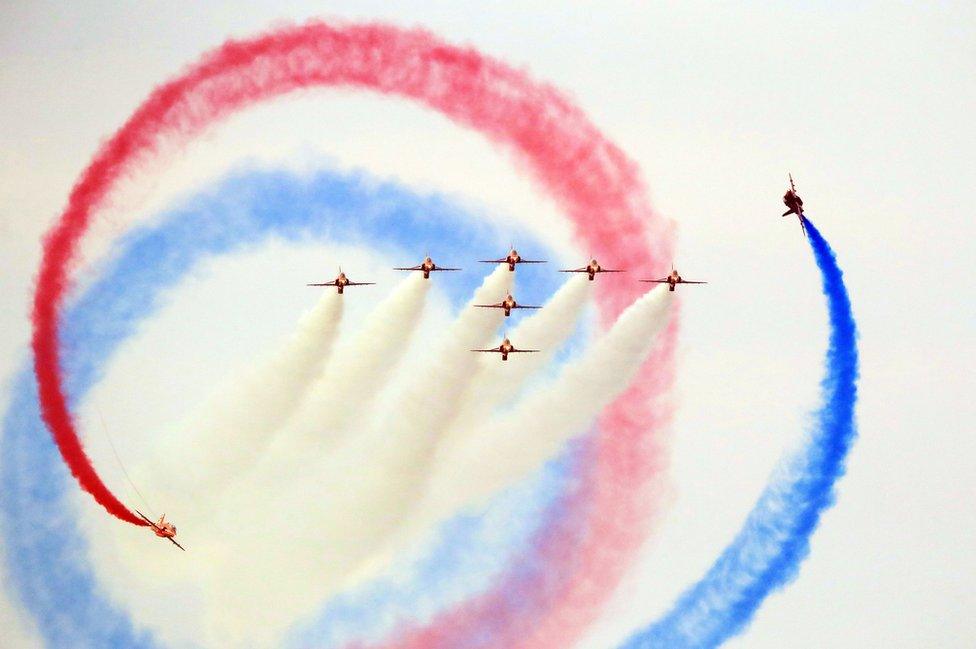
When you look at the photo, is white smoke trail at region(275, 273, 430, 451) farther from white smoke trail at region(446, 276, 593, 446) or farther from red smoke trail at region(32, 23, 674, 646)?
red smoke trail at region(32, 23, 674, 646)

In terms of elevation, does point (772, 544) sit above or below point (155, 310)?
below

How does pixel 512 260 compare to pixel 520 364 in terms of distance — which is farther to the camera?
pixel 520 364

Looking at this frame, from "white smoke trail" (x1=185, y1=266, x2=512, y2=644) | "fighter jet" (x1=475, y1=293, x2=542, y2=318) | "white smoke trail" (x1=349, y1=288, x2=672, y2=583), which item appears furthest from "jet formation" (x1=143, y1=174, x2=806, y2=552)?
"white smoke trail" (x1=349, y1=288, x2=672, y2=583)

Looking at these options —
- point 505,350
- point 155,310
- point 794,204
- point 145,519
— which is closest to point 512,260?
point 505,350

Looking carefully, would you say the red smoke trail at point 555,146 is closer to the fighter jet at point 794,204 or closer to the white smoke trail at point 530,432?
the white smoke trail at point 530,432

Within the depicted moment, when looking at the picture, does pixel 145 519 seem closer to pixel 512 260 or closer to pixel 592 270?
pixel 512 260

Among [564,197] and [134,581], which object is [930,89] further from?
[134,581]

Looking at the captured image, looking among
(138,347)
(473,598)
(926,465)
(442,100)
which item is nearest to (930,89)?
(926,465)
